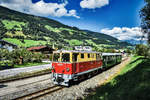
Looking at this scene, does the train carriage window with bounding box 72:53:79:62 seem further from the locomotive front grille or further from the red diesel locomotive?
the locomotive front grille

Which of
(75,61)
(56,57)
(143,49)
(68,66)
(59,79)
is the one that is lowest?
(59,79)

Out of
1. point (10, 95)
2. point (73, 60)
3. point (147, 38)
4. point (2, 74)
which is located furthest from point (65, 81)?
point (147, 38)

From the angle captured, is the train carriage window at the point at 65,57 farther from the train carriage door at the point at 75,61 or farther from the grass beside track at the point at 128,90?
the grass beside track at the point at 128,90

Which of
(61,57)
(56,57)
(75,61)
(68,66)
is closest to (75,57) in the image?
(75,61)

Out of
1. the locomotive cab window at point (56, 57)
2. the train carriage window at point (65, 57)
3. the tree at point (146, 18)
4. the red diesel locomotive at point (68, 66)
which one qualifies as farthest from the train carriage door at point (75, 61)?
the tree at point (146, 18)

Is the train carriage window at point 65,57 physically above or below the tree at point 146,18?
below

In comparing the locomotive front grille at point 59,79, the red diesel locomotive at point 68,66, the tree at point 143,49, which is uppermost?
the tree at point 143,49

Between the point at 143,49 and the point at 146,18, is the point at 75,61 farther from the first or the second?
the point at 143,49

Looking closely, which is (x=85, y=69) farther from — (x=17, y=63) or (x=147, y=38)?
(x=17, y=63)

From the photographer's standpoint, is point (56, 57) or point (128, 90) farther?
point (56, 57)

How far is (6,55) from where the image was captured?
26234mm

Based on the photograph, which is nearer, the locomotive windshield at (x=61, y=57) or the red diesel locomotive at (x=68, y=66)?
the red diesel locomotive at (x=68, y=66)

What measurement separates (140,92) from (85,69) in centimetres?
808

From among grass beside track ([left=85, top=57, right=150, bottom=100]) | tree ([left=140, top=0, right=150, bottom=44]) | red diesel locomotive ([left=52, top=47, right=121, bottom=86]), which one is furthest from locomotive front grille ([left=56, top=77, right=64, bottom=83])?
tree ([left=140, top=0, right=150, bottom=44])
